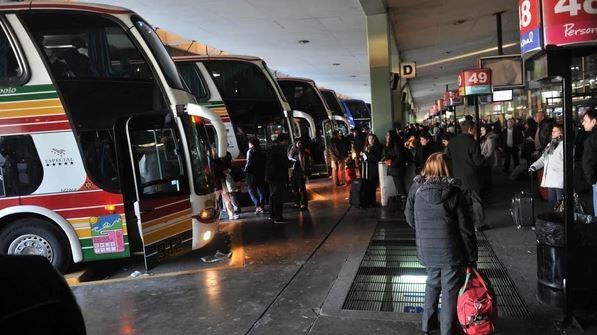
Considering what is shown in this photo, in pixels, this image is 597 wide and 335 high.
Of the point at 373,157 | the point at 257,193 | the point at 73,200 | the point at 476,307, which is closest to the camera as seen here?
the point at 476,307

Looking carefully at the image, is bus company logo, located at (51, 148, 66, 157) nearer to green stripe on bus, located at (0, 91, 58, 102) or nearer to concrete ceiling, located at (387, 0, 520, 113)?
green stripe on bus, located at (0, 91, 58, 102)

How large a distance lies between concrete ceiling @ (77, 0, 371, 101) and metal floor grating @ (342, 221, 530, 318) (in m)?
7.24

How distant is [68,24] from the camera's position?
22.3 feet

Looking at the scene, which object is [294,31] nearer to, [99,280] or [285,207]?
[285,207]

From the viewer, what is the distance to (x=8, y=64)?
6691mm

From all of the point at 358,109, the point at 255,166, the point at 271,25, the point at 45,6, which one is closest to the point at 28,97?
the point at 45,6

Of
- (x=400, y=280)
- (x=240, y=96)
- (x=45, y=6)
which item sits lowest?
(x=400, y=280)

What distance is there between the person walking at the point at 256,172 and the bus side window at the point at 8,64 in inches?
193

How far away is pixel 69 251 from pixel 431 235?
5110 mm

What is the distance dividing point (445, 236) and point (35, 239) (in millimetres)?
5509

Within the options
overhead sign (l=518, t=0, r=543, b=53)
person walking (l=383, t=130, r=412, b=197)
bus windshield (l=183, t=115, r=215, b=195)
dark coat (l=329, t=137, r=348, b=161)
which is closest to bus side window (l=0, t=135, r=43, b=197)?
bus windshield (l=183, t=115, r=215, b=195)

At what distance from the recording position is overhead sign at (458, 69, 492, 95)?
1303 centimetres

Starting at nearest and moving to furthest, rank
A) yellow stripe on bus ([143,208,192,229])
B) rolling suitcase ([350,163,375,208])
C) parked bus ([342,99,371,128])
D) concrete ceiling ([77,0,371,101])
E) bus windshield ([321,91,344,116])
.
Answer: yellow stripe on bus ([143,208,192,229]) → rolling suitcase ([350,163,375,208]) → concrete ceiling ([77,0,371,101]) → bus windshield ([321,91,344,116]) → parked bus ([342,99,371,128])

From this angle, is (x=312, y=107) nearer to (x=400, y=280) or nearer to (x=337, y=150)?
(x=337, y=150)
